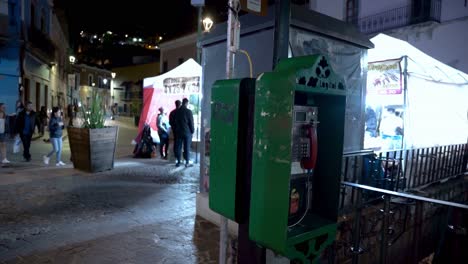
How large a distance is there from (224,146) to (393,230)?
12.6ft

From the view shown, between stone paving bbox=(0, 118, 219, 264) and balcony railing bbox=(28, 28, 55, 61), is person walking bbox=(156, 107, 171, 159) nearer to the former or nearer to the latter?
stone paving bbox=(0, 118, 219, 264)

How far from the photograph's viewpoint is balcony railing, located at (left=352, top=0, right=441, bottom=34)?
48.9ft

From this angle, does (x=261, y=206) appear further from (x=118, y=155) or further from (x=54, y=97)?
(x=54, y=97)

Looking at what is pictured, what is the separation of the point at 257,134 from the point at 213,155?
567 millimetres

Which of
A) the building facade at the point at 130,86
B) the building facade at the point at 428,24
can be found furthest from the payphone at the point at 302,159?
the building facade at the point at 130,86

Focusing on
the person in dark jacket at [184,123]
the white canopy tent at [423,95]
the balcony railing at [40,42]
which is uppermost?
→ the balcony railing at [40,42]

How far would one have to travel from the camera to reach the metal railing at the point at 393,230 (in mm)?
3650

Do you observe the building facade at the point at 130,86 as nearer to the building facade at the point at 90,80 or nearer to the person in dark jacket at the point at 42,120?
the building facade at the point at 90,80

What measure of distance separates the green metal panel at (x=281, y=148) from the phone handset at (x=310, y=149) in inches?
10.3

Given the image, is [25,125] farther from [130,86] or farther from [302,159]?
[130,86]

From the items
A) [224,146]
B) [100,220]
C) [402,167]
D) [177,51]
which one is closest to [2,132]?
[100,220]

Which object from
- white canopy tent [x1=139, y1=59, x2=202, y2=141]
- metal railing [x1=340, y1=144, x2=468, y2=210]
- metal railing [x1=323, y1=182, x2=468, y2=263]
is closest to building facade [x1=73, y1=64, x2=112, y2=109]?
white canopy tent [x1=139, y1=59, x2=202, y2=141]

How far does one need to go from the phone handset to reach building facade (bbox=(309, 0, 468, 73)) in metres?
15.1

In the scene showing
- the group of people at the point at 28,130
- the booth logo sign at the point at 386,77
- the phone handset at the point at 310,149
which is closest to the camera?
the phone handset at the point at 310,149
